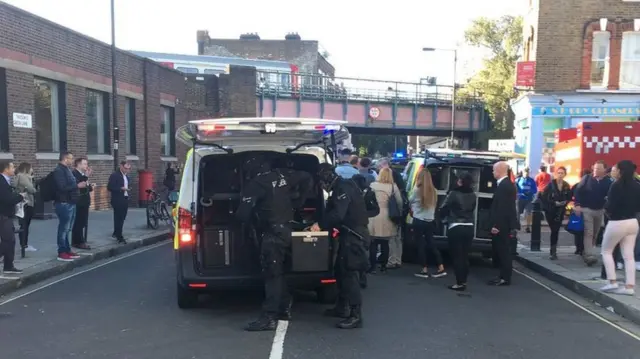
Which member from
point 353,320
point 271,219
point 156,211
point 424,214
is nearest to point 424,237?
point 424,214

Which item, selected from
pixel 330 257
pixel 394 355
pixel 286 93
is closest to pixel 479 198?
pixel 330 257

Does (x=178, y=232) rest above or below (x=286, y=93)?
below

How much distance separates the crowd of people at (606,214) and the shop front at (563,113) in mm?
11007

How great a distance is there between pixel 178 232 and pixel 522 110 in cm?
2053

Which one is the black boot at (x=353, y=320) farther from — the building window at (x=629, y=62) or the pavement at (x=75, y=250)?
the building window at (x=629, y=62)

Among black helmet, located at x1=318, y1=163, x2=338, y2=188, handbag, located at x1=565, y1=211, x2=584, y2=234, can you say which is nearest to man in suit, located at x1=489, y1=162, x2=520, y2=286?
handbag, located at x1=565, y1=211, x2=584, y2=234

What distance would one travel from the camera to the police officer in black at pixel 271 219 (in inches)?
214

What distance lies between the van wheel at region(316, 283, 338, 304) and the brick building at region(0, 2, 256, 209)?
1050cm

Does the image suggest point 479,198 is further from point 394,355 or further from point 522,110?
point 522,110

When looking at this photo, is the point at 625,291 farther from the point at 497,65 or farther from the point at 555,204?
the point at 497,65

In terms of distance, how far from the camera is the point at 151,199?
1452 centimetres

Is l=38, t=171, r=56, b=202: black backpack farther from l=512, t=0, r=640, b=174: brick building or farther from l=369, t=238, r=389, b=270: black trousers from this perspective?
l=512, t=0, r=640, b=174: brick building

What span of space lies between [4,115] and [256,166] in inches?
422

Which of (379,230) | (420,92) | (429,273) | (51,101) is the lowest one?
(429,273)
